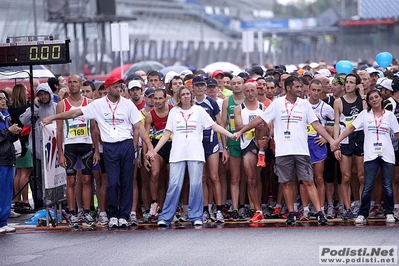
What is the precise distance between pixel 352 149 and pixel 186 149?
8.01 ft

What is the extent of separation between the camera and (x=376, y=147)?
14914 mm

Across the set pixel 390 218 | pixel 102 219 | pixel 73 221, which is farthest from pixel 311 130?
pixel 73 221

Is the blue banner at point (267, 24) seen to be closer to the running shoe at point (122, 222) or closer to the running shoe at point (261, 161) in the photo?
the running shoe at point (261, 161)

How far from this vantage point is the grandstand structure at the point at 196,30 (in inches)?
1658

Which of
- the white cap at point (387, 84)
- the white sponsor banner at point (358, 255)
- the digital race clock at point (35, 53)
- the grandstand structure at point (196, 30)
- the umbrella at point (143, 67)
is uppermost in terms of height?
the grandstand structure at point (196, 30)

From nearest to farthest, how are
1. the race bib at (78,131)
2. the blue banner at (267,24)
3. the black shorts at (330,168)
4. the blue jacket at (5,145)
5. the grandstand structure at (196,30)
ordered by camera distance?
1. the blue jacket at (5,145)
2. the race bib at (78,131)
3. the black shorts at (330,168)
4. the grandstand structure at (196,30)
5. the blue banner at (267,24)

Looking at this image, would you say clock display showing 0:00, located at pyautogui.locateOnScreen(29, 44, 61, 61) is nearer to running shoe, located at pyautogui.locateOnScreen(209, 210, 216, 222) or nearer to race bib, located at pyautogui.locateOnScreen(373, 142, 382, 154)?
running shoe, located at pyautogui.locateOnScreen(209, 210, 216, 222)

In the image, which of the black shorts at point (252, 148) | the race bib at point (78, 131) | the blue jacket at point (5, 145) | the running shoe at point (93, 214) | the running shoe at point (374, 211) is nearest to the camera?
the blue jacket at point (5, 145)

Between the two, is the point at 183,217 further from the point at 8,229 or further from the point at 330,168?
the point at 8,229

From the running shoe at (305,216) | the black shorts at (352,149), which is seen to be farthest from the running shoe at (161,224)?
the black shorts at (352,149)

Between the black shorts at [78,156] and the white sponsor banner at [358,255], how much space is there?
4.61 m

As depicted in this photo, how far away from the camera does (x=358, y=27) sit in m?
110

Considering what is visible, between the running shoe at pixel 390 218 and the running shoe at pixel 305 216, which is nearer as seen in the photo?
the running shoe at pixel 390 218

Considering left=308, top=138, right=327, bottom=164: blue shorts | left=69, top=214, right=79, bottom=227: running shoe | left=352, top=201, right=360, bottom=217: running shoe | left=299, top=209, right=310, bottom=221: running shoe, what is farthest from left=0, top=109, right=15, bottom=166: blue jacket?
left=352, top=201, right=360, bottom=217: running shoe
